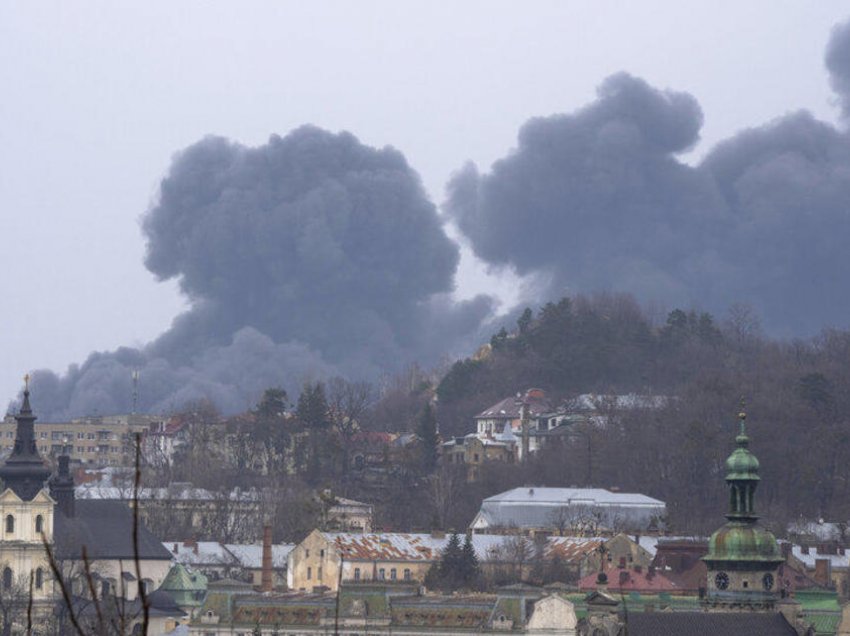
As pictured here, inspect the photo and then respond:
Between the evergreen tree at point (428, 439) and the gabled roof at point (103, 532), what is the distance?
43.5m

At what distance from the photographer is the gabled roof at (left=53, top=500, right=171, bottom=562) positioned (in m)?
116

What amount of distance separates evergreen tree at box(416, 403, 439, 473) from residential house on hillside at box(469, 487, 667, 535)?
65.3ft

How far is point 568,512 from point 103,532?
27.8m

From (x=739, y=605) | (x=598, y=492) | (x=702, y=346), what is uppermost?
(x=702, y=346)

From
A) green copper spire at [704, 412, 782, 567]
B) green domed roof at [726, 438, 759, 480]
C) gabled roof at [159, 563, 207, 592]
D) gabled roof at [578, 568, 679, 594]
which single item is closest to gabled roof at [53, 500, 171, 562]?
gabled roof at [159, 563, 207, 592]

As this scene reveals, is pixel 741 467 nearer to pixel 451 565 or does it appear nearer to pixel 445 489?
pixel 451 565

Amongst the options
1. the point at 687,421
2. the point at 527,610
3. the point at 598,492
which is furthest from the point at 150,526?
the point at 527,610

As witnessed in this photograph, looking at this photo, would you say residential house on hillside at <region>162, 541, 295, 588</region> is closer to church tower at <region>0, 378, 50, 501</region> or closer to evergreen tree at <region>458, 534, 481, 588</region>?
evergreen tree at <region>458, 534, 481, 588</region>

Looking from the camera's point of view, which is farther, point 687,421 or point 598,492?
point 687,421

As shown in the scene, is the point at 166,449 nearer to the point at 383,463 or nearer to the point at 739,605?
the point at 383,463

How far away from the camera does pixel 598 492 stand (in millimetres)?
143000

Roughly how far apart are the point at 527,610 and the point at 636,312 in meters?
97.8

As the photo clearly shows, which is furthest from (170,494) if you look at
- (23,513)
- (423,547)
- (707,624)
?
(707,624)

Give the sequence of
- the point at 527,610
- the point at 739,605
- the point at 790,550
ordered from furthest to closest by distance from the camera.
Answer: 1. the point at 790,550
2. the point at 527,610
3. the point at 739,605
